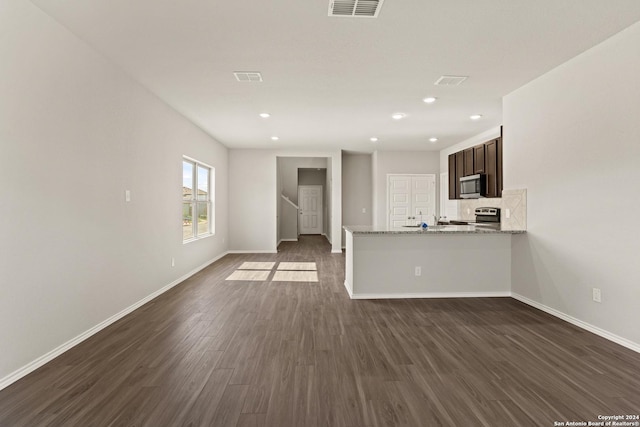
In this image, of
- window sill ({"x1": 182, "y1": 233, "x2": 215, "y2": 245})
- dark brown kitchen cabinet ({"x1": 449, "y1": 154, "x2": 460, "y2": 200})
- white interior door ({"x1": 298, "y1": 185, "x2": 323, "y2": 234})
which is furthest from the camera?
white interior door ({"x1": 298, "y1": 185, "x2": 323, "y2": 234})

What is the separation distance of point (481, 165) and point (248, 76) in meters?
4.49

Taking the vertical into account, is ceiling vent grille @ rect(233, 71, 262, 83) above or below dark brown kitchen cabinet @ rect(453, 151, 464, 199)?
above

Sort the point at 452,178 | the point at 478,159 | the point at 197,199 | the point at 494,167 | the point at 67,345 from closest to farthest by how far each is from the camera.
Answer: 1. the point at 67,345
2. the point at 494,167
3. the point at 478,159
4. the point at 197,199
5. the point at 452,178

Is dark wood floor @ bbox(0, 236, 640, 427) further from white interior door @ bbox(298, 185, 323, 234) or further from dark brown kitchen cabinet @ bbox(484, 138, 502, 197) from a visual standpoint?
white interior door @ bbox(298, 185, 323, 234)

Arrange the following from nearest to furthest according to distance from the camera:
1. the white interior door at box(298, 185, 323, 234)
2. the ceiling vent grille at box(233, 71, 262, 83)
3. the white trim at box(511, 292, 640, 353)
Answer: the white trim at box(511, 292, 640, 353), the ceiling vent grille at box(233, 71, 262, 83), the white interior door at box(298, 185, 323, 234)

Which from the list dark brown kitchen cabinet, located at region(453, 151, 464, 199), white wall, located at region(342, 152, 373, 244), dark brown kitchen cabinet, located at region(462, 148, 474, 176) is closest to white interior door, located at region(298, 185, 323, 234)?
white wall, located at region(342, 152, 373, 244)

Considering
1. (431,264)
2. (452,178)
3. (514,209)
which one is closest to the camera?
(514,209)

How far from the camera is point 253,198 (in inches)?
324

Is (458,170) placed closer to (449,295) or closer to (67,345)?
(449,295)

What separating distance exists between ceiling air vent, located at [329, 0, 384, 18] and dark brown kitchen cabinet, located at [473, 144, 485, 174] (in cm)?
433

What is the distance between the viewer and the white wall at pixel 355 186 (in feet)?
30.0

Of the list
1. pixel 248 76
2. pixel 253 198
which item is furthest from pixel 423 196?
pixel 248 76

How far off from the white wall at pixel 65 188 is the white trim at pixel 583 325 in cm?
466

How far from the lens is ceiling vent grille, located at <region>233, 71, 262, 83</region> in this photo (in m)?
3.51
